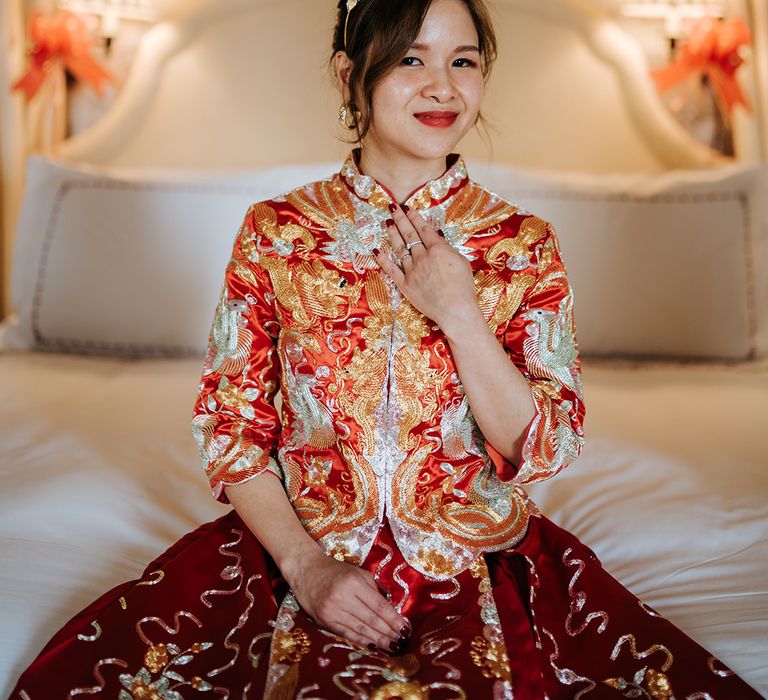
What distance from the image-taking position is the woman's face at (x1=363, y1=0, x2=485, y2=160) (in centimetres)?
116

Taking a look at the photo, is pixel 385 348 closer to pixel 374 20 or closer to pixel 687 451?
pixel 374 20

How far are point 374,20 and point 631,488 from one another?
911 millimetres

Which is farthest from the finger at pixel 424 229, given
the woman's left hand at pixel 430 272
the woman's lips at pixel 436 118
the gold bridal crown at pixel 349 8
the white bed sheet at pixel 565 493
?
the white bed sheet at pixel 565 493

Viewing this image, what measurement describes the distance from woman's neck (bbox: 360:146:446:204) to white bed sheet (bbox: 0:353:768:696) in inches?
24.6

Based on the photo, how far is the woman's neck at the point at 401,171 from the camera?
4.01 feet

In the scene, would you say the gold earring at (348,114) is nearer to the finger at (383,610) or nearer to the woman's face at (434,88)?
the woman's face at (434,88)

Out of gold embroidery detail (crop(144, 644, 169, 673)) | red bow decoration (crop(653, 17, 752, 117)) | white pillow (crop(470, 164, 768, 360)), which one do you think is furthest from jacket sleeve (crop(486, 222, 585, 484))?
red bow decoration (crop(653, 17, 752, 117))

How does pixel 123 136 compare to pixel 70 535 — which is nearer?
pixel 70 535

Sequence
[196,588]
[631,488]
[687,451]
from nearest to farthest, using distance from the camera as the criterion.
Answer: [196,588] → [631,488] → [687,451]

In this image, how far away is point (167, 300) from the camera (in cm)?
237

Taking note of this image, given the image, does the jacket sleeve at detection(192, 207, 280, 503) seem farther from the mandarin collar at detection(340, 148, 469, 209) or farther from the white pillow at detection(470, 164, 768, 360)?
the white pillow at detection(470, 164, 768, 360)

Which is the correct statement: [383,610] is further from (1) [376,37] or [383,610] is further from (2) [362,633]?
(1) [376,37]

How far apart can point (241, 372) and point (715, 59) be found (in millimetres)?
2121

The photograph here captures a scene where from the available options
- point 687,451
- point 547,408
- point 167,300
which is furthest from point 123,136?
point 547,408
